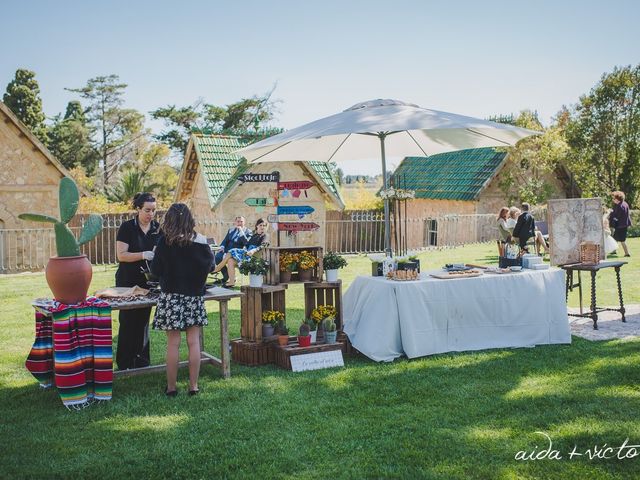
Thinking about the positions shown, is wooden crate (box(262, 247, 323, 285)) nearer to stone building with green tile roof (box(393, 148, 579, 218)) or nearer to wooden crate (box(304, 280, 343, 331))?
wooden crate (box(304, 280, 343, 331))

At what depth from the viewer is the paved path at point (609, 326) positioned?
7.83 m

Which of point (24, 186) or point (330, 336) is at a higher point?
point (24, 186)

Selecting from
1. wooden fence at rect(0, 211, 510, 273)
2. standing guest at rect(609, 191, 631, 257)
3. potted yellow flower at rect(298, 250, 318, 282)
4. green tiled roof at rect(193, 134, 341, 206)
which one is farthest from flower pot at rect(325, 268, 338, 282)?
green tiled roof at rect(193, 134, 341, 206)

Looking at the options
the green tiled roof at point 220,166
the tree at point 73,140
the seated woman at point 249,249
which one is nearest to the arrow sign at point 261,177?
the seated woman at point 249,249

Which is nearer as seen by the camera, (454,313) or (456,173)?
(454,313)

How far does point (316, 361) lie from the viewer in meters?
6.67

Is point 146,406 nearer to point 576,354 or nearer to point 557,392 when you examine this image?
point 557,392

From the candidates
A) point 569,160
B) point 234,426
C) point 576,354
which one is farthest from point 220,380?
point 569,160

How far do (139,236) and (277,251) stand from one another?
148 centimetres

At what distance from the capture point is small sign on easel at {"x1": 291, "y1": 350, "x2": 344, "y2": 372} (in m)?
6.57

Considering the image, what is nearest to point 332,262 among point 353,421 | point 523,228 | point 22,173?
point 353,421

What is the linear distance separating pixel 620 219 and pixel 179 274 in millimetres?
13813

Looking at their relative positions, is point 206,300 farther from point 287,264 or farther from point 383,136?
point 383,136

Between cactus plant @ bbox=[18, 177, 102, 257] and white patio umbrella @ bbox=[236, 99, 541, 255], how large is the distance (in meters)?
2.23
